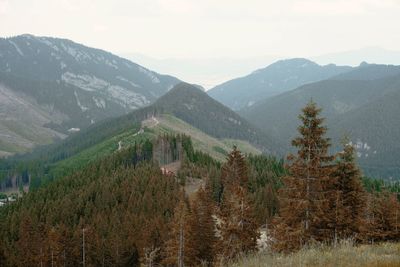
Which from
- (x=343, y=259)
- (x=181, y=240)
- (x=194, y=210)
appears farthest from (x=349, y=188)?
(x=343, y=259)

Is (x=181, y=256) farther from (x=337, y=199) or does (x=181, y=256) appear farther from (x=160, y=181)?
(x=160, y=181)

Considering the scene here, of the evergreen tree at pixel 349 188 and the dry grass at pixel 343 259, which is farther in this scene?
the evergreen tree at pixel 349 188

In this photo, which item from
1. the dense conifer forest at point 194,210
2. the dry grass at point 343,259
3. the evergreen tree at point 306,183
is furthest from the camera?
the dense conifer forest at point 194,210

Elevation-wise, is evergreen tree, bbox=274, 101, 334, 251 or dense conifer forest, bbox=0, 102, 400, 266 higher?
evergreen tree, bbox=274, 101, 334, 251

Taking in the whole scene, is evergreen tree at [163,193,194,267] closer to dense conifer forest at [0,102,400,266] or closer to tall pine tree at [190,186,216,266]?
dense conifer forest at [0,102,400,266]

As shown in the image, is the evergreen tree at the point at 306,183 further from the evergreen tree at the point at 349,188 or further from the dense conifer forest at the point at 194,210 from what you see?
the evergreen tree at the point at 349,188

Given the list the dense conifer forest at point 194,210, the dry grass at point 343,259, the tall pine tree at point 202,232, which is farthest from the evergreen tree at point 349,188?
the dry grass at point 343,259

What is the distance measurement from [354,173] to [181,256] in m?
22.3

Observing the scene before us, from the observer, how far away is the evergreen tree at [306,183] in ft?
108

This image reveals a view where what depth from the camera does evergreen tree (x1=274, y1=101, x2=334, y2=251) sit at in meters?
33.0

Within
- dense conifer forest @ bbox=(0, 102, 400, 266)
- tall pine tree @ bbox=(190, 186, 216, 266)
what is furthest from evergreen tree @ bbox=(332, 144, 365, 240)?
tall pine tree @ bbox=(190, 186, 216, 266)

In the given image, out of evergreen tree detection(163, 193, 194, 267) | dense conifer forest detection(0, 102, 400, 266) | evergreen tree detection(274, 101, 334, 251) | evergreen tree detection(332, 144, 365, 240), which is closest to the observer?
evergreen tree detection(274, 101, 334, 251)

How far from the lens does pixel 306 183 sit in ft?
109

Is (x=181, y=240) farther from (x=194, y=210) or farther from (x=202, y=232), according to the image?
(x=202, y=232)
